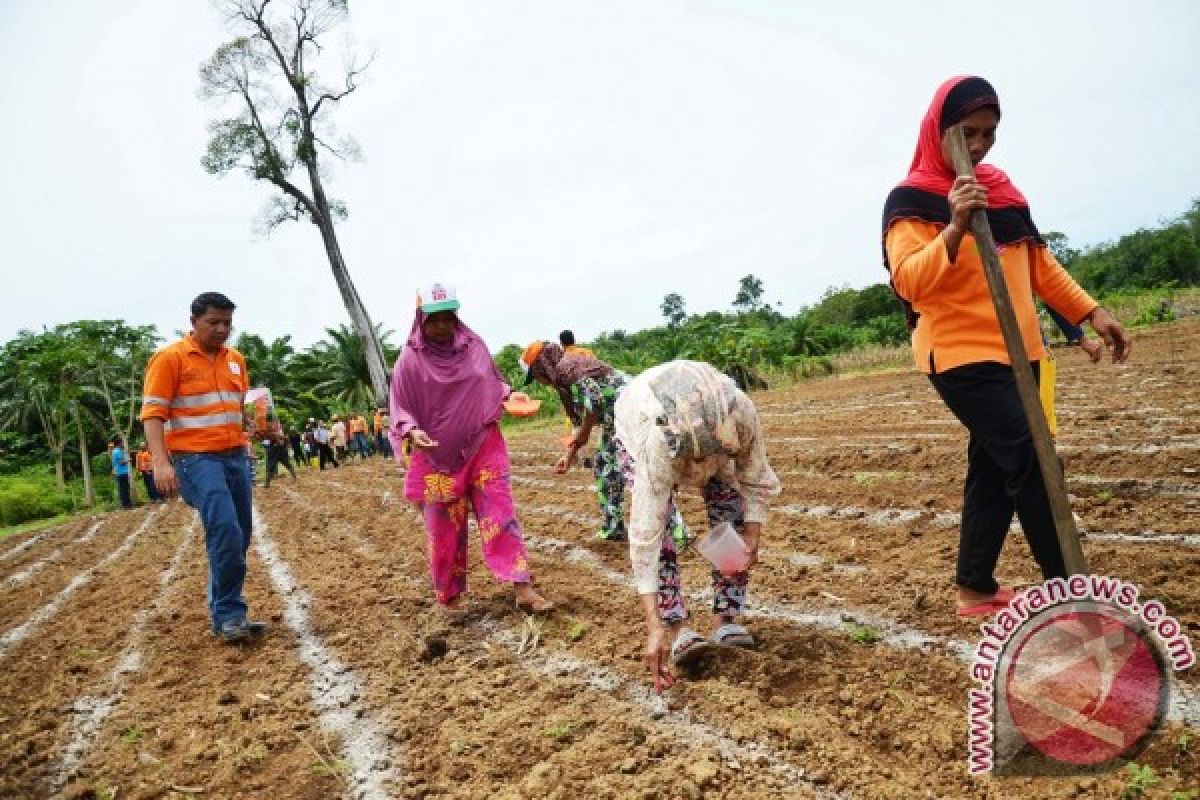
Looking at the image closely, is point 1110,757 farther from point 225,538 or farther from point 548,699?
point 225,538

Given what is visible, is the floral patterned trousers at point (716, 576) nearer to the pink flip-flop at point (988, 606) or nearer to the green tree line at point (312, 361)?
the pink flip-flop at point (988, 606)

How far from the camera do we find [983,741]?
1687 mm

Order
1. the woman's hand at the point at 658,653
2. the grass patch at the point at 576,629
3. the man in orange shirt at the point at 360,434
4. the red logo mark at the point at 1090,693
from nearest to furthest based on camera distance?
1. the red logo mark at the point at 1090,693
2. the woman's hand at the point at 658,653
3. the grass patch at the point at 576,629
4. the man in orange shirt at the point at 360,434

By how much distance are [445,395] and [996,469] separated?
2312 mm

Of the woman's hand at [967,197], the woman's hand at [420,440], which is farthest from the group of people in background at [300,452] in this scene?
the woman's hand at [967,197]

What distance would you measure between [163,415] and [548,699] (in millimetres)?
2399

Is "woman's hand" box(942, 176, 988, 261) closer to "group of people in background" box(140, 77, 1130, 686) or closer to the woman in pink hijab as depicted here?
"group of people in background" box(140, 77, 1130, 686)

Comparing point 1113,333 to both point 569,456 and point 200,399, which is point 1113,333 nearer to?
point 569,456

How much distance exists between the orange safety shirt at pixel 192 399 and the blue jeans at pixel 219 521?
88 mm

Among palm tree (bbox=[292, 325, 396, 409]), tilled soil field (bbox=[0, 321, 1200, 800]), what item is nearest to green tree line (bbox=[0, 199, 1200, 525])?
palm tree (bbox=[292, 325, 396, 409])

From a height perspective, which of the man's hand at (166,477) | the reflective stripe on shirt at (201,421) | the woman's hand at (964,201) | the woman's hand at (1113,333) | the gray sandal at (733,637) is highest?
the woman's hand at (964,201)

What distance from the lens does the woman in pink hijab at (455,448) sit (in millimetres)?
3432

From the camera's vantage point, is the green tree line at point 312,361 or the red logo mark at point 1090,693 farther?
the green tree line at point 312,361

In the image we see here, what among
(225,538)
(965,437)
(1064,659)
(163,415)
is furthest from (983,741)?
(965,437)
